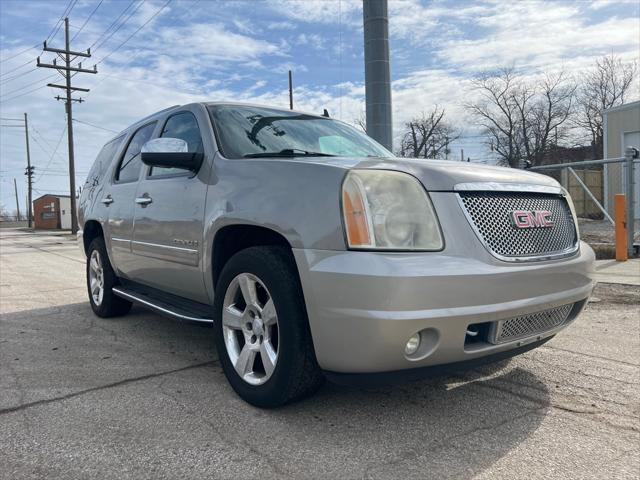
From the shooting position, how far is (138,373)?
362 centimetres

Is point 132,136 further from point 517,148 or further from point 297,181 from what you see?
point 517,148

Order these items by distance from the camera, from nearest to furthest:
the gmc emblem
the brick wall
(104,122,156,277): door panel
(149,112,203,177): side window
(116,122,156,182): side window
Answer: the gmc emblem
(149,112,203,177): side window
(104,122,156,277): door panel
(116,122,156,182): side window
the brick wall

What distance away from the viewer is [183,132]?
13.4 ft

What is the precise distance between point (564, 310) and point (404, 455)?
4.35 ft

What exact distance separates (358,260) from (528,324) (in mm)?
1062

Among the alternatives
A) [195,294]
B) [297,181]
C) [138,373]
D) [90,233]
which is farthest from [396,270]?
Result: [90,233]

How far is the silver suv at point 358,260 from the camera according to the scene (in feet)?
7.79

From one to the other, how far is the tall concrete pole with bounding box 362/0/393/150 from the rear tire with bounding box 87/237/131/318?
15.2ft

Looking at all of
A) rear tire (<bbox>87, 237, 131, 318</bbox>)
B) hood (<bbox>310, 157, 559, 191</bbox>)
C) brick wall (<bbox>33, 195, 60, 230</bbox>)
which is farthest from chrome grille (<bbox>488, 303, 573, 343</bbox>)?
brick wall (<bbox>33, 195, 60, 230</bbox>)

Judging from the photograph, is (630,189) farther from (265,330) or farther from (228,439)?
(228,439)

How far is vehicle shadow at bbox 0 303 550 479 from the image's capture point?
2.36 meters

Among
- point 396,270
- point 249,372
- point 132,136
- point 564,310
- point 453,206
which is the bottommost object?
point 249,372

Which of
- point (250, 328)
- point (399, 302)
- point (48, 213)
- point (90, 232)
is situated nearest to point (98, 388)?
point (250, 328)

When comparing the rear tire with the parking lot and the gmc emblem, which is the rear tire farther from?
the gmc emblem
